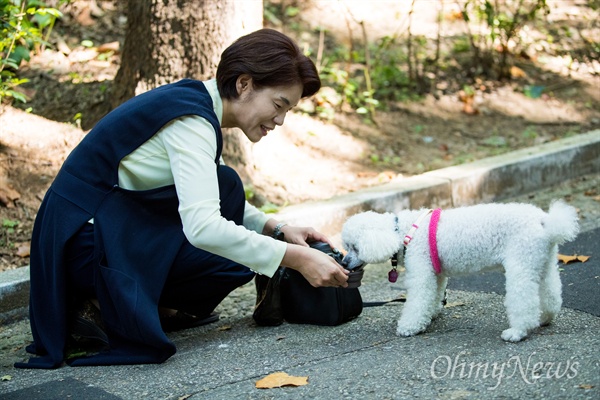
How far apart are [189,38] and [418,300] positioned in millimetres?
2567

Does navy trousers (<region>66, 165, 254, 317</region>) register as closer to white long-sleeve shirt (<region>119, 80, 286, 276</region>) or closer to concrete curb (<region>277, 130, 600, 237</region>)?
white long-sleeve shirt (<region>119, 80, 286, 276</region>)

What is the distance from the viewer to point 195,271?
139 inches

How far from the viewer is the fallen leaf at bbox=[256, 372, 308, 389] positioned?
9.59 feet

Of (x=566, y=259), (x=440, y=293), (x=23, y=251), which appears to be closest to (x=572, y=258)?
(x=566, y=259)

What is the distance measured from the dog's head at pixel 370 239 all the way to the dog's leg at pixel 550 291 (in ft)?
1.99

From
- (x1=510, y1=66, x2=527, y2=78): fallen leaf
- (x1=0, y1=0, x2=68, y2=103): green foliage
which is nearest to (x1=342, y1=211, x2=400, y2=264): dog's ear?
(x1=0, y1=0, x2=68, y2=103): green foliage

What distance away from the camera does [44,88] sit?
5.95 metres

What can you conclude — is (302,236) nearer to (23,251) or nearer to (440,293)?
(440,293)

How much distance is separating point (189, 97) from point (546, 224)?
4.97 ft

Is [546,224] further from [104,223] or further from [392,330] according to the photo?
[104,223]

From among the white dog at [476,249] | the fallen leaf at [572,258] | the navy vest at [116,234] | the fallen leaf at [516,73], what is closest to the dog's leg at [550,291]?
the white dog at [476,249]

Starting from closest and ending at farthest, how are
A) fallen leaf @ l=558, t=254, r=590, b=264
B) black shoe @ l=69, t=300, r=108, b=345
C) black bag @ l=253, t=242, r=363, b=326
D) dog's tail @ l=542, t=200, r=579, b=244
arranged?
dog's tail @ l=542, t=200, r=579, b=244 < black shoe @ l=69, t=300, r=108, b=345 < black bag @ l=253, t=242, r=363, b=326 < fallen leaf @ l=558, t=254, r=590, b=264

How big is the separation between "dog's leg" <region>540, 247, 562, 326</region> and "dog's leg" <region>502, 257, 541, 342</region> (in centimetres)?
12

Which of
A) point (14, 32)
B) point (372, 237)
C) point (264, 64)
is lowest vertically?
point (372, 237)
